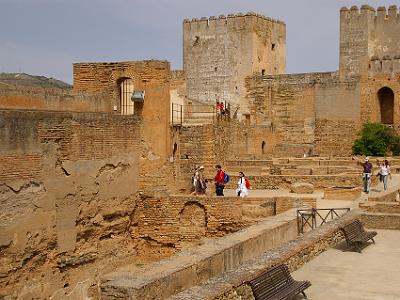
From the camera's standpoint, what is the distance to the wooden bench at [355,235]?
9969 mm

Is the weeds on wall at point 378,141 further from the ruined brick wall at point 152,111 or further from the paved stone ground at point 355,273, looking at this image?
the paved stone ground at point 355,273

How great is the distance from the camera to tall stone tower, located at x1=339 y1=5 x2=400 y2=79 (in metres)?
32.8

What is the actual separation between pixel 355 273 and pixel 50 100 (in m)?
9.02

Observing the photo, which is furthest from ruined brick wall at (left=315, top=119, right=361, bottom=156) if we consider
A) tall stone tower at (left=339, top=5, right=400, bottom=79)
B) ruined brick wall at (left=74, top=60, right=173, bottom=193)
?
ruined brick wall at (left=74, top=60, right=173, bottom=193)

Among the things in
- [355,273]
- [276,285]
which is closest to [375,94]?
[355,273]

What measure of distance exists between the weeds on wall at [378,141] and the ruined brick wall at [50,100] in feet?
57.3

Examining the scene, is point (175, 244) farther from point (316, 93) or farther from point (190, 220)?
point (316, 93)

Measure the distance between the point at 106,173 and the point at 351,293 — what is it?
6.67 meters

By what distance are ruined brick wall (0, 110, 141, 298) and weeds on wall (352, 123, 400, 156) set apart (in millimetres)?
18283

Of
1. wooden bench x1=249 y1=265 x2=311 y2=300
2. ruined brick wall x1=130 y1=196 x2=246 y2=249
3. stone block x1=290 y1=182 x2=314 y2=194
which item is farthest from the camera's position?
stone block x1=290 y1=182 x2=314 y2=194

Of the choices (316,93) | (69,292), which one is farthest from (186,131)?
(316,93)

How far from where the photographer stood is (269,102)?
34.4 m

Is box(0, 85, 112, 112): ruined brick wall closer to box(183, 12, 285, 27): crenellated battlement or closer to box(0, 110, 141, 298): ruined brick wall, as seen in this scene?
box(0, 110, 141, 298): ruined brick wall

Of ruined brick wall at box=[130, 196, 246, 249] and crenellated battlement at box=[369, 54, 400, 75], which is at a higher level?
crenellated battlement at box=[369, 54, 400, 75]
